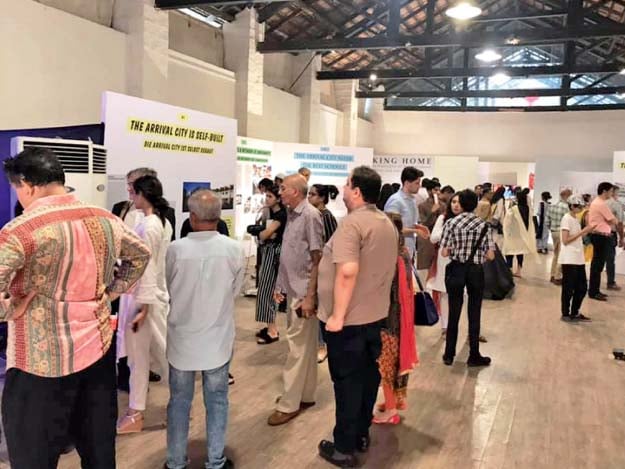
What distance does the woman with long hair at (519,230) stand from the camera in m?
8.15

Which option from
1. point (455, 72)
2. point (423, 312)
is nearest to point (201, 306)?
point (423, 312)

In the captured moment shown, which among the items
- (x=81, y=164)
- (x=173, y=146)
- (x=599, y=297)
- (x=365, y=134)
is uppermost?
(x=365, y=134)

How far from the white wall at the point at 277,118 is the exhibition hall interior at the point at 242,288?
1.38 ft

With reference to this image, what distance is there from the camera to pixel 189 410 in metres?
2.46

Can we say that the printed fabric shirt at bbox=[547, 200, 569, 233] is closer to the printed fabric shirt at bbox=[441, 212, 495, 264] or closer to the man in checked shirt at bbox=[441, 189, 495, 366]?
the man in checked shirt at bbox=[441, 189, 495, 366]

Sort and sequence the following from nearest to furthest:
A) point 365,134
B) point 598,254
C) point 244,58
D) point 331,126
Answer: point 598,254, point 244,58, point 331,126, point 365,134

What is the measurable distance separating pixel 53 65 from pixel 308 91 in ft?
22.6

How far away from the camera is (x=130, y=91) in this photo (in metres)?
6.91

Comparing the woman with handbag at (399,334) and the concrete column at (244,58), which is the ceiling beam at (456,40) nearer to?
the concrete column at (244,58)

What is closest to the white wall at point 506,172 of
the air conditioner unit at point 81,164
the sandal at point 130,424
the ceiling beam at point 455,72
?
the ceiling beam at point 455,72

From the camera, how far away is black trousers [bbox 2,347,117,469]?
1.70 metres

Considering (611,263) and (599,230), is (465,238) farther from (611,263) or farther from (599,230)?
(611,263)

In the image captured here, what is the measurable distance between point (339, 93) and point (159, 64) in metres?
7.85

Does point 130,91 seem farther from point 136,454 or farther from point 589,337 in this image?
point 589,337
